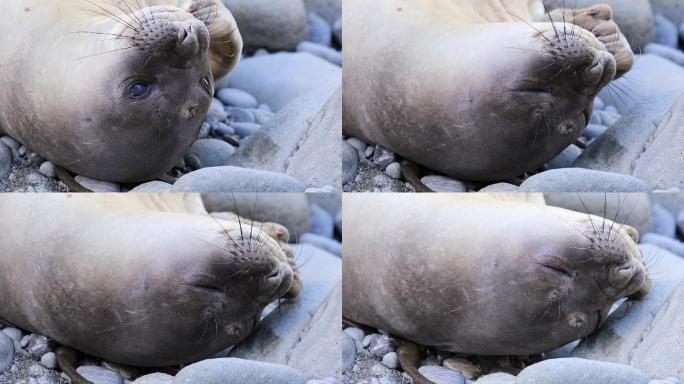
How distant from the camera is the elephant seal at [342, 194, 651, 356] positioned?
4.25m

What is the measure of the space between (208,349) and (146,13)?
104 cm

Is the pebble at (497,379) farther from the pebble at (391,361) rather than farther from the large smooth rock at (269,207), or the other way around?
the large smooth rock at (269,207)

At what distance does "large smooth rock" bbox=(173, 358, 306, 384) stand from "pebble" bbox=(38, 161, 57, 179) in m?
0.76

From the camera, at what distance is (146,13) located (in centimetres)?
423

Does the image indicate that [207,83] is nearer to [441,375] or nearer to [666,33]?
[441,375]

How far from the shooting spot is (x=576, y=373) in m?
4.13

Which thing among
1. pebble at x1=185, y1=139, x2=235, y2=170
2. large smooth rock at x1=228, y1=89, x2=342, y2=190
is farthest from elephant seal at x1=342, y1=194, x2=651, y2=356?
pebble at x1=185, y1=139, x2=235, y2=170

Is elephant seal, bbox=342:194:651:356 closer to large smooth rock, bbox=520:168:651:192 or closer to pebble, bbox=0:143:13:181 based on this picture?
large smooth rock, bbox=520:168:651:192

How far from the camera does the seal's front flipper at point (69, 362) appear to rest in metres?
4.35

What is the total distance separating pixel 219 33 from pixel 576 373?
1.56 metres

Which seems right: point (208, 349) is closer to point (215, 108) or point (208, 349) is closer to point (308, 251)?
point (308, 251)

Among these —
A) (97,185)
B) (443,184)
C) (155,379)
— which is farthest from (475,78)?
(155,379)

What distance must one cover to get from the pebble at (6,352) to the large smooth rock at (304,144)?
2.97ft

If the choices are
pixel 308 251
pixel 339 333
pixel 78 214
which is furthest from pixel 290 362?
pixel 78 214
